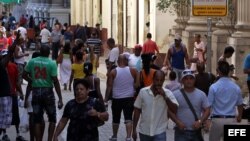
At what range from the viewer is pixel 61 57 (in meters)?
25.3

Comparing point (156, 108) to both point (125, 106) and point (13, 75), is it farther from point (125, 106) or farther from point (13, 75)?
point (13, 75)

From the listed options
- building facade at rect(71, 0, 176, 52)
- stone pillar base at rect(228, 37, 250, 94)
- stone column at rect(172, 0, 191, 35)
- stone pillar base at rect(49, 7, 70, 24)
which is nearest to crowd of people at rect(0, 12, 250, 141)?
stone pillar base at rect(228, 37, 250, 94)

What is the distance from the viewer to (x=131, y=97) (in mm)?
15352

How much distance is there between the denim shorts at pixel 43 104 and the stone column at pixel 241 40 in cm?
873

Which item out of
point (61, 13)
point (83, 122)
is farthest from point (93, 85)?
point (61, 13)

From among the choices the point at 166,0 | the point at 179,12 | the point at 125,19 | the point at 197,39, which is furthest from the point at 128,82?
the point at 125,19

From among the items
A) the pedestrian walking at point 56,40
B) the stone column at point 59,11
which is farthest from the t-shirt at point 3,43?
the stone column at point 59,11

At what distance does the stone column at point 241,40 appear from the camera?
74.0 feet

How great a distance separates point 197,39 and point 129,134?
33.6 feet

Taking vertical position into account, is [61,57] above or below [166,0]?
below

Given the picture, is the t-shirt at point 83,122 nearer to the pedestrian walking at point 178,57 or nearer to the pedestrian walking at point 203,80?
the pedestrian walking at point 203,80

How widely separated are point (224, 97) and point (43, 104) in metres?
3.69

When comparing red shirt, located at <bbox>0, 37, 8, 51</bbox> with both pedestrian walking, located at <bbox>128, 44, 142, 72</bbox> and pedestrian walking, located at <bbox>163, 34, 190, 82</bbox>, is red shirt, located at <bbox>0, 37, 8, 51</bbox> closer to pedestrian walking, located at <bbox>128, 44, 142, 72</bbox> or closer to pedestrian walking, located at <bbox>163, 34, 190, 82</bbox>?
pedestrian walking, located at <bbox>163, 34, 190, 82</bbox>

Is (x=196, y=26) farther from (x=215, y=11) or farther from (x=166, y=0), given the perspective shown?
(x=215, y=11)
